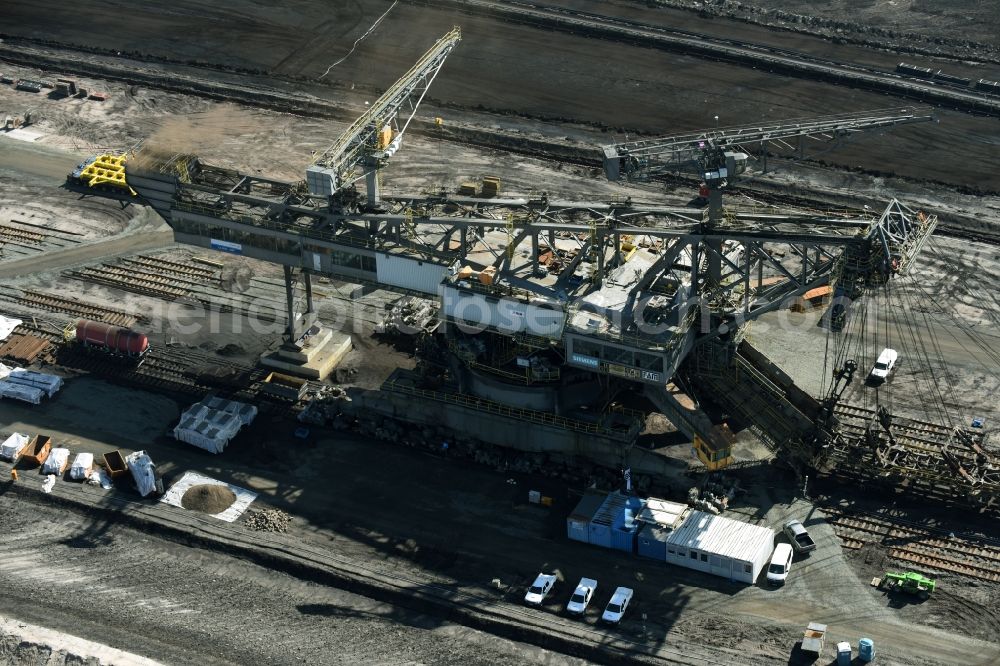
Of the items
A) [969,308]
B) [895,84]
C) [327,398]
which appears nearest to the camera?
[327,398]

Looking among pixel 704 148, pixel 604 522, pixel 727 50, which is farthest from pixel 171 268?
pixel 727 50

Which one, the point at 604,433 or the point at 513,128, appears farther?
the point at 513,128

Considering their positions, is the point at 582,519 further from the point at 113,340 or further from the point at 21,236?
the point at 21,236

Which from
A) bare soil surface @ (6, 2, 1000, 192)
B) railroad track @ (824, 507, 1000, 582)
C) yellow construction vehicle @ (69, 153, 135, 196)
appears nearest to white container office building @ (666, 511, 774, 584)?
railroad track @ (824, 507, 1000, 582)

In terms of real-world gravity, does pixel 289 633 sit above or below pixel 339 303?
below

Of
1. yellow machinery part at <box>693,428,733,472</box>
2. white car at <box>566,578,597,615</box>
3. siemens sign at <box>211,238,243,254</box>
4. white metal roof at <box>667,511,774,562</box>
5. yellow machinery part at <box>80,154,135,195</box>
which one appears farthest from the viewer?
yellow machinery part at <box>80,154,135,195</box>

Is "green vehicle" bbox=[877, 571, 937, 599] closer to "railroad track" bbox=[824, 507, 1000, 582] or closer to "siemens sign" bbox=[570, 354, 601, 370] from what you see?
"railroad track" bbox=[824, 507, 1000, 582]

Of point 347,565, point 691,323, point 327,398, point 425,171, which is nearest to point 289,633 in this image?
point 347,565

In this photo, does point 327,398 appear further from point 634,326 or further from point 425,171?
point 425,171
